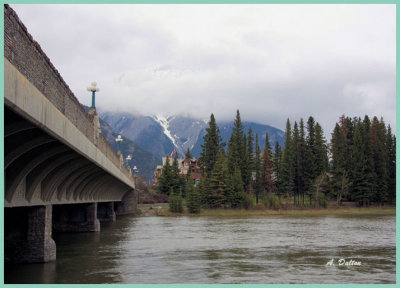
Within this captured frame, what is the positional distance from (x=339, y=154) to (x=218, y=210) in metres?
28.6

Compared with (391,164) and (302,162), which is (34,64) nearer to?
(302,162)

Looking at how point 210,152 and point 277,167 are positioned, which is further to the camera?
point 277,167

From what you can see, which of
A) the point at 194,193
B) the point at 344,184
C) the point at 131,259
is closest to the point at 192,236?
the point at 131,259

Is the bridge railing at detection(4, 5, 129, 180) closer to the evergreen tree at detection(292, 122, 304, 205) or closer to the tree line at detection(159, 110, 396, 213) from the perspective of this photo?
the tree line at detection(159, 110, 396, 213)

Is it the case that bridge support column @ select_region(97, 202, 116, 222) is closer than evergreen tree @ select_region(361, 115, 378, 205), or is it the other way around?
bridge support column @ select_region(97, 202, 116, 222)

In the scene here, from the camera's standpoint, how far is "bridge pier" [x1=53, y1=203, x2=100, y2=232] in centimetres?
3928

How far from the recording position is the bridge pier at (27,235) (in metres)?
20.2

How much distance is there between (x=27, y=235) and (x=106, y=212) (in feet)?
125

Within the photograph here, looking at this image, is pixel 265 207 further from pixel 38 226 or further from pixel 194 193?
pixel 38 226

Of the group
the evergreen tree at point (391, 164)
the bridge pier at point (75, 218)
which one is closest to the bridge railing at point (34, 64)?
the bridge pier at point (75, 218)

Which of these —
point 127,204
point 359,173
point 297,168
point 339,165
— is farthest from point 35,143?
point 297,168

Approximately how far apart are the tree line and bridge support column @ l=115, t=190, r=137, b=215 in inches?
264

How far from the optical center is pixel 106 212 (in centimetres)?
5778

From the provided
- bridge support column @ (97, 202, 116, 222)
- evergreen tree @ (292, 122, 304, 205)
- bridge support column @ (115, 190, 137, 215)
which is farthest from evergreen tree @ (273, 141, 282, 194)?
bridge support column @ (97, 202, 116, 222)
